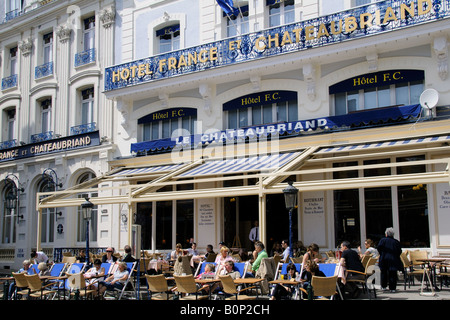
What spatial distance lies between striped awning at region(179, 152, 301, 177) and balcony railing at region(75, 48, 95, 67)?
8004 mm

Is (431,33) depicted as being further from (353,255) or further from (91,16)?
(91,16)

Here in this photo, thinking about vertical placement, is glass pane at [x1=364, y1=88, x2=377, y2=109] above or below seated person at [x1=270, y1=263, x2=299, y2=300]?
above

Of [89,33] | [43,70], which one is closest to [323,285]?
[89,33]

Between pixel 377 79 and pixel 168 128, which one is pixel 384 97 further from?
pixel 168 128

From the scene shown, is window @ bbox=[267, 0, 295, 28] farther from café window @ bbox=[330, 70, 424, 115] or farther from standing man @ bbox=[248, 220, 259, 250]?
standing man @ bbox=[248, 220, 259, 250]

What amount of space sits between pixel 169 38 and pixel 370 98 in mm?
8086

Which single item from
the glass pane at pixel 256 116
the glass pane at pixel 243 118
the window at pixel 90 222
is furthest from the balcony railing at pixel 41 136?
the glass pane at pixel 256 116

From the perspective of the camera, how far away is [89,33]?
841 inches

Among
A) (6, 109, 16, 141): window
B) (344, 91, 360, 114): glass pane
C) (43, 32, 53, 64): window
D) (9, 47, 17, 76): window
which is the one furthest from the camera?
(9, 47, 17, 76): window

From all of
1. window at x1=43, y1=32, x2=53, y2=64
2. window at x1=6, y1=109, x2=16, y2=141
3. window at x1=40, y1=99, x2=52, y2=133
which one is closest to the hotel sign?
window at x1=40, y1=99, x2=52, y2=133

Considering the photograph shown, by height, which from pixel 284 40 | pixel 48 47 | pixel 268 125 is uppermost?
pixel 48 47

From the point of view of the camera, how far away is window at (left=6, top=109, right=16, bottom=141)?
24000mm

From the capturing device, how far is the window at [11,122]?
78.7 feet
